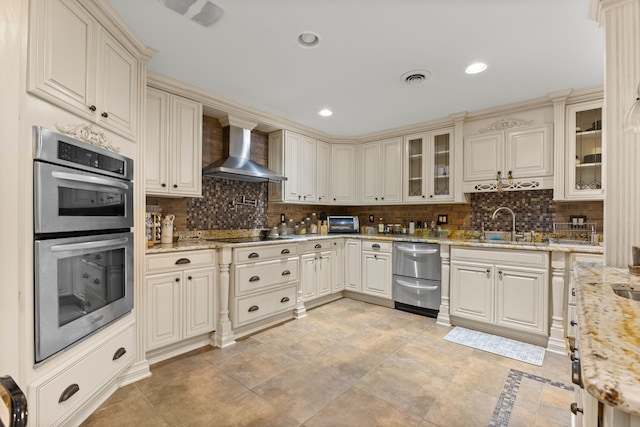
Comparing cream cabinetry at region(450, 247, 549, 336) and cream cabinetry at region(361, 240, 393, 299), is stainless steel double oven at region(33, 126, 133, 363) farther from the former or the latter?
cream cabinetry at region(450, 247, 549, 336)

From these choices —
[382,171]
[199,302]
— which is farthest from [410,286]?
[199,302]

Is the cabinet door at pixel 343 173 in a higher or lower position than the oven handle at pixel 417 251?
higher

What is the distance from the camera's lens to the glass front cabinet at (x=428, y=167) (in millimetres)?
3781

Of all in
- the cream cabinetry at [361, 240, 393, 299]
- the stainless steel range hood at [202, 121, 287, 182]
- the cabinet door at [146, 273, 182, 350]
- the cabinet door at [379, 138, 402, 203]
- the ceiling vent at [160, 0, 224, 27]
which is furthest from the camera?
the cabinet door at [379, 138, 402, 203]

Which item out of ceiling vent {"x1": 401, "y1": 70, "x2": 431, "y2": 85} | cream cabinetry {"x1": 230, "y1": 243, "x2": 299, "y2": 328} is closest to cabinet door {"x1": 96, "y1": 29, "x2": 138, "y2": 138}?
cream cabinetry {"x1": 230, "y1": 243, "x2": 299, "y2": 328}

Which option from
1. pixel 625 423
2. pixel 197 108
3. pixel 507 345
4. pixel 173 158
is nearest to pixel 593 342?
pixel 625 423

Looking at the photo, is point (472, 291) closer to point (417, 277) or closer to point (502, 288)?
point (502, 288)

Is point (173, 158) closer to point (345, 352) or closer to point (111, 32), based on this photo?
point (111, 32)

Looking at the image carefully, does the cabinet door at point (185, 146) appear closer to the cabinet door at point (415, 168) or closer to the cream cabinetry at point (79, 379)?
the cream cabinetry at point (79, 379)

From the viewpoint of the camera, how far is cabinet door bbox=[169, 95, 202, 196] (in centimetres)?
275

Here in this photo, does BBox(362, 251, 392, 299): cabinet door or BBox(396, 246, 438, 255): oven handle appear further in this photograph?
BBox(362, 251, 392, 299): cabinet door

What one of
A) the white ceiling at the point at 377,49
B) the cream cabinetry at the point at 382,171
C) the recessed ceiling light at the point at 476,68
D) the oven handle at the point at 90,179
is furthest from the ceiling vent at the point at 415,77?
the oven handle at the point at 90,179

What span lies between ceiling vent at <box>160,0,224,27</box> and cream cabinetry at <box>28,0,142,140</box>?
46 cm

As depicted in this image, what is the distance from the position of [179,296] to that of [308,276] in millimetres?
1564
